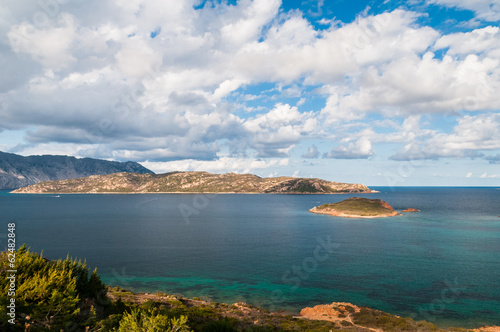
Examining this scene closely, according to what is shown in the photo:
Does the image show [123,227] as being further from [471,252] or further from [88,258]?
[471,252]

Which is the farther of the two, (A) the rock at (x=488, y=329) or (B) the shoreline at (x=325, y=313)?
(B) the shoreline at (x=325, y=313)

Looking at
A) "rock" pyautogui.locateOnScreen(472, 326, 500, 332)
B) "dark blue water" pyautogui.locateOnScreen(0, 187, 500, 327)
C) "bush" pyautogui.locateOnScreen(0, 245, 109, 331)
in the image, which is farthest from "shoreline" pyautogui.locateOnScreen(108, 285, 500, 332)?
"bush" pyautogui.locateOnScreen(0, 245, 109, 331)

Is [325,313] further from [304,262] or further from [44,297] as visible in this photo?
[44,297]

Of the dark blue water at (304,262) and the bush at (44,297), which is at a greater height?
the bush at (44,297)

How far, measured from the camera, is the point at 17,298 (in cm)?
2458

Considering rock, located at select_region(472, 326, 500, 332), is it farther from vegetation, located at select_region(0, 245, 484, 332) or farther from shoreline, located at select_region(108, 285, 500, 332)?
vegetation, located at select_region(0, 245, 484, 332)

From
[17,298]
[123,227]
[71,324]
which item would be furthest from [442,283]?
[123,227]

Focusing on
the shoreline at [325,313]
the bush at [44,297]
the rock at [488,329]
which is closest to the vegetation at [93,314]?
the bush at [44,297]

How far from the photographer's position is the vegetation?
23969mm

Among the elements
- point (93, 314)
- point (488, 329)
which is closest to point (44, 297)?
point (93, 314)

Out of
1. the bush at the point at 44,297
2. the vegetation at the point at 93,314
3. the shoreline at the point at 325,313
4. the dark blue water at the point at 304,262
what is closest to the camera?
the vegetation at the point at 93,314

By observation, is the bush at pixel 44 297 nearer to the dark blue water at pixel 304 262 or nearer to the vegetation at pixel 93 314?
the vegetation at pixel 93 314

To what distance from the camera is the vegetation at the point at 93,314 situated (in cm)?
2397

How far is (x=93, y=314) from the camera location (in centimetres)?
2875
